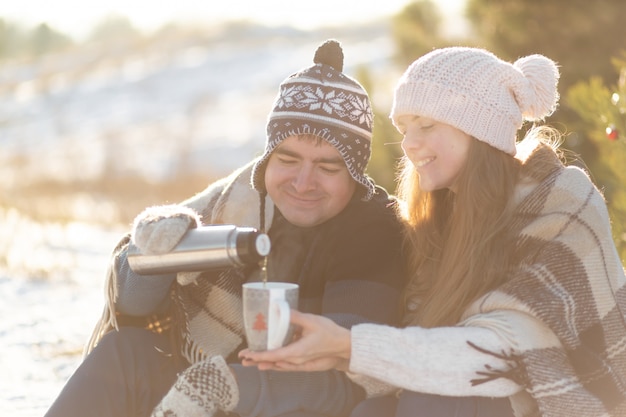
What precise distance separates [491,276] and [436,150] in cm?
41

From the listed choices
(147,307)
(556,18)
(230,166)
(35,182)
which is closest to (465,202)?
(147,307)

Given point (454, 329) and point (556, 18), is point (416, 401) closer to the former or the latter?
point (454, 329)

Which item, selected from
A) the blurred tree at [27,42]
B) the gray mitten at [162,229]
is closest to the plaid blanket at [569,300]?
the gray mitten at [162,229]

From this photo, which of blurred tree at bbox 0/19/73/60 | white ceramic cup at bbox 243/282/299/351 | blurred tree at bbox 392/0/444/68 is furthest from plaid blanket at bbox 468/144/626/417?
blurred tree at bbox 0/19/73/60

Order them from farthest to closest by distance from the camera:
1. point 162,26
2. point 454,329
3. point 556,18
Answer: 1. point 162,26
2. point 556,18
3. point 454,329

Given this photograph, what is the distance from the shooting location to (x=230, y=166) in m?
17.4

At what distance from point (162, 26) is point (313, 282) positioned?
33.4 m

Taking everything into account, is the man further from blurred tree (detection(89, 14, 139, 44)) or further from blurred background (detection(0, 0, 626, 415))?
blurred tree (detection(89, 14, 139, 44))

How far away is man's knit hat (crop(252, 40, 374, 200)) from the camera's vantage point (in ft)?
10.8

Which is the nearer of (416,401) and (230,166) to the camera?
(416,401)

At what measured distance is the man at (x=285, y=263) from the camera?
9.76 feet

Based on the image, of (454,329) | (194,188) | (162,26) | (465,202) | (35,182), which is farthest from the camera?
(162,26)

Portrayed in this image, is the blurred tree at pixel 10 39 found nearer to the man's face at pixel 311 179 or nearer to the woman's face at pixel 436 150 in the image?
the man's face at pixel 311 179

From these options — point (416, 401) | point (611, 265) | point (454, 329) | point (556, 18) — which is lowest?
point (416, 401)
